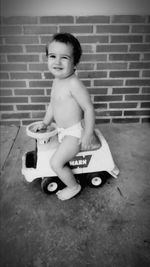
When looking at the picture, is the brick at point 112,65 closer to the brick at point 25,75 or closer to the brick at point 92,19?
the brick at point 92,19

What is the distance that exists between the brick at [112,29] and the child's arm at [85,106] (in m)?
1.14

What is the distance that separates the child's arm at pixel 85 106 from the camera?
62.4 inches

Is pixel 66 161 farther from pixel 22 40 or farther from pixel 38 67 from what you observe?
pixel 22 40

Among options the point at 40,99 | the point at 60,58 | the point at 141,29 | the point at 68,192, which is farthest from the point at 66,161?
the point at 141,29

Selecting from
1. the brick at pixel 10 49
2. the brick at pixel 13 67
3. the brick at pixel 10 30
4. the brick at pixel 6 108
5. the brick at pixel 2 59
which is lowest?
the brick at pixel 6 108

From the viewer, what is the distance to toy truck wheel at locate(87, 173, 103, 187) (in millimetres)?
1754

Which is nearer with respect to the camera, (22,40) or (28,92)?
(22,40)

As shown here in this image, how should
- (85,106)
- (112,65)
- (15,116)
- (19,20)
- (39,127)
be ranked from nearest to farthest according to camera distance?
(85,106)
(39,127)
(19,20)
(112,65)
(15,116)

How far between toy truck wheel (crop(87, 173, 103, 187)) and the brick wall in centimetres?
119

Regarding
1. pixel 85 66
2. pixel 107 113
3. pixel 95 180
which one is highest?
pixel 85 66

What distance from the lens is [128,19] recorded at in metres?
2.41

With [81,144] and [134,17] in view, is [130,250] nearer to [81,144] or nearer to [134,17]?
[81,144]

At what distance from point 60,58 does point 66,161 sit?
2.31 ft

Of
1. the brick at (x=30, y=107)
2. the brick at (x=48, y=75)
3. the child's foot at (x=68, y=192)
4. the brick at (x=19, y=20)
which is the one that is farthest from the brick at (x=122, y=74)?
the child's foot at (x=68, y=192)
